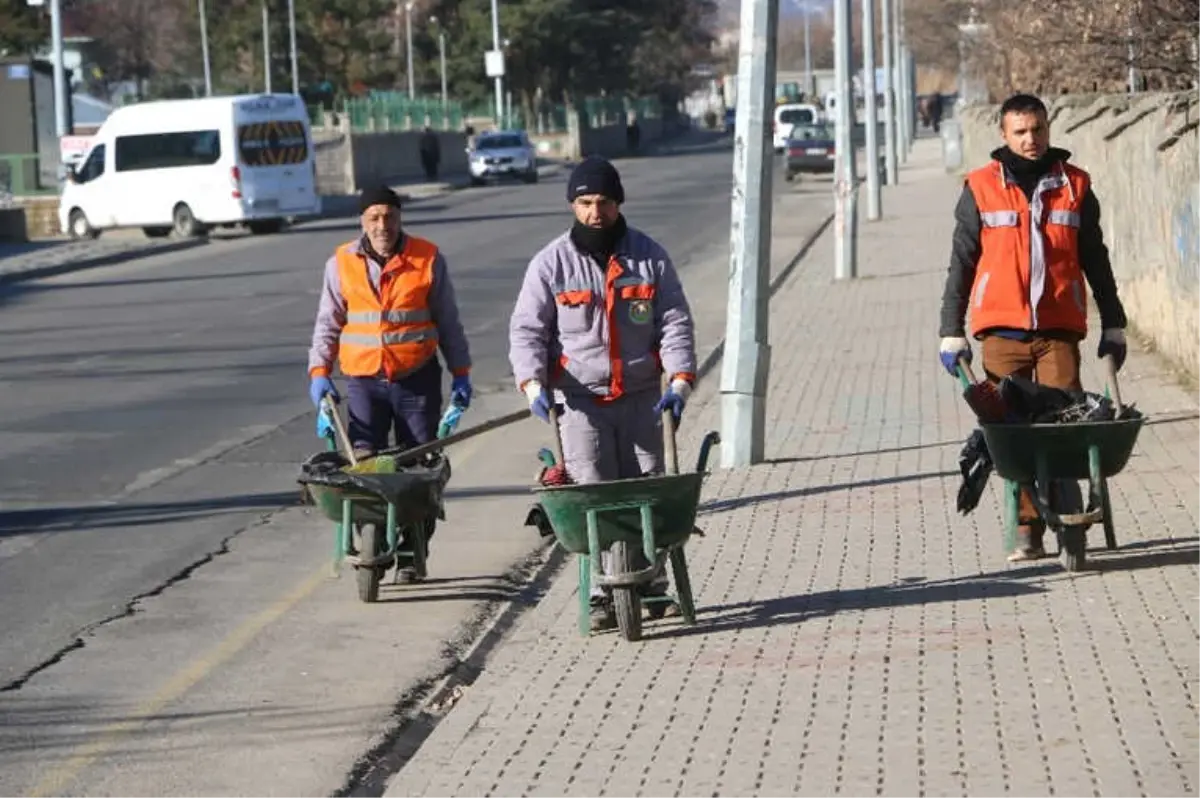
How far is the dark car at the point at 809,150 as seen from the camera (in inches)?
2375

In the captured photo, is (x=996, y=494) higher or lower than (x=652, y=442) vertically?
lower

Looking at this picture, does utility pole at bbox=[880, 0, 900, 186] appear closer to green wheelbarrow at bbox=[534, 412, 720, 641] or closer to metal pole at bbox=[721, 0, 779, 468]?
metal pole at bbox=[721, 0, 779, 468]

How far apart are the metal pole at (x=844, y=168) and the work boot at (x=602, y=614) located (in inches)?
743

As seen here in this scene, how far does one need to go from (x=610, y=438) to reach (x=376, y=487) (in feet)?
3.67

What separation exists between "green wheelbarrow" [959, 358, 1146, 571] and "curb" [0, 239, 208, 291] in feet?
86.0

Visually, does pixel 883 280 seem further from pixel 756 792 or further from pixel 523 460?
pixel 756 792

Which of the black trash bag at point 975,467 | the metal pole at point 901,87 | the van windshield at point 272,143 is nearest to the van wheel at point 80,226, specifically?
the van windshield at point 272,143

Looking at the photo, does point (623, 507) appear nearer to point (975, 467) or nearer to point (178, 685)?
point (178, 685)

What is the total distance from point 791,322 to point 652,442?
45.6 ft

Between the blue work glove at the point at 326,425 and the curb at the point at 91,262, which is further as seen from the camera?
the curb at the point at 91,262

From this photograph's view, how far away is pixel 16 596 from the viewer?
997 centimetres

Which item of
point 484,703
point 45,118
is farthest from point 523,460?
point 45,118

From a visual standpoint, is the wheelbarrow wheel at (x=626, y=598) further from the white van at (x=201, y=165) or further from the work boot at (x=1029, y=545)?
the white van at (x=201, y=165)

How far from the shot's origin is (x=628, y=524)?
818cm
